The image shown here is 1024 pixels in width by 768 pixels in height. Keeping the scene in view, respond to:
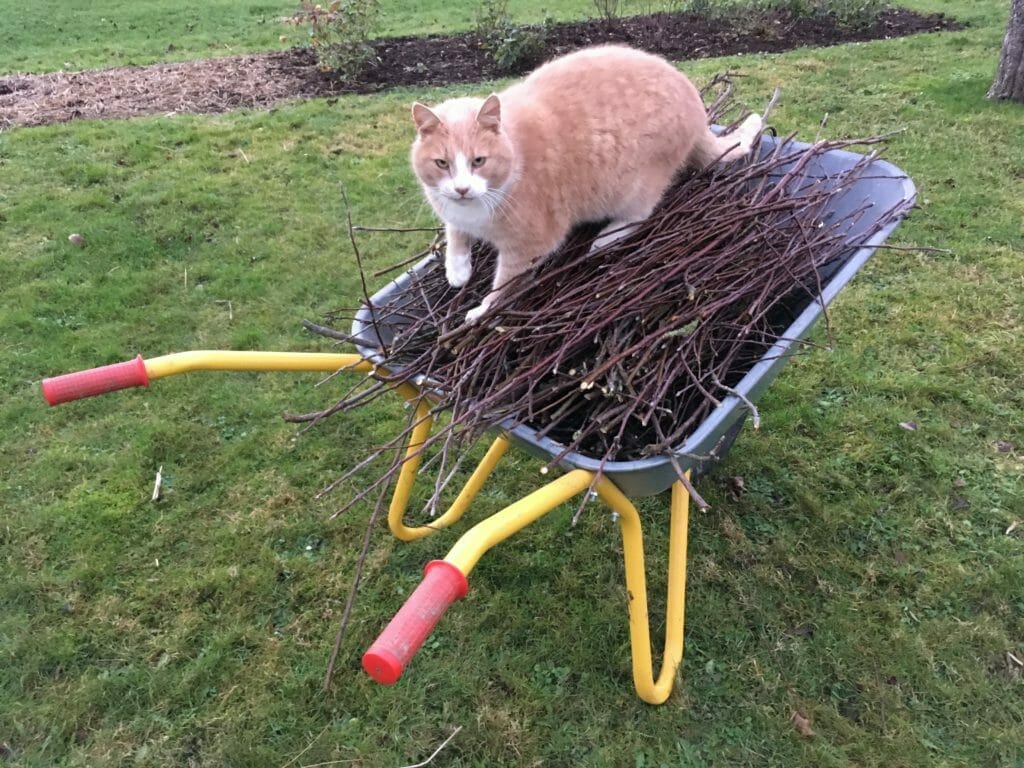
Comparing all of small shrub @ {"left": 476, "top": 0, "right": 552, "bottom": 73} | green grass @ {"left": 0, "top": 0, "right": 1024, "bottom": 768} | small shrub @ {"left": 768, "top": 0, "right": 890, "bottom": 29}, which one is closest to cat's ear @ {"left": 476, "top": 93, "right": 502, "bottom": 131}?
green grass @ {"left": 0, "top": 0, "right": 1024, "bottom": 768}

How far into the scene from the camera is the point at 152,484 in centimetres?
322

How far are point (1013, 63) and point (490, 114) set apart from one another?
19.0 feet

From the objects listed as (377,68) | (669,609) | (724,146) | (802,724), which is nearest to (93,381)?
(669,609)

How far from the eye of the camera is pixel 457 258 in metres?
2.20

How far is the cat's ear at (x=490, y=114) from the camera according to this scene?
194cm

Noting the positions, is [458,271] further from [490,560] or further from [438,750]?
[438,750]

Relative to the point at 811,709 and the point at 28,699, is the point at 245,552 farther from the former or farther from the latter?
the point at 811,709

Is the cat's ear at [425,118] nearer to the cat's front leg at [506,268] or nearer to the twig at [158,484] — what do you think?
the cat's front leg at [506,268]

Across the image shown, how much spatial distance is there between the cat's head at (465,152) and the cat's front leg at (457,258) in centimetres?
12

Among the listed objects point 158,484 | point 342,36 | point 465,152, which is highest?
point 465,152

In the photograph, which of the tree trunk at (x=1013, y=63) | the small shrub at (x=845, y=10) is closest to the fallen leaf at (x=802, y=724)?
the tree trunk at (x=1013, y=63)

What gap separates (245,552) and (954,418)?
332cm

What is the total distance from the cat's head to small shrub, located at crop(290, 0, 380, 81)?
224 inches

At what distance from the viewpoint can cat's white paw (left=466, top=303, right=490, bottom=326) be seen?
6.17 feet
